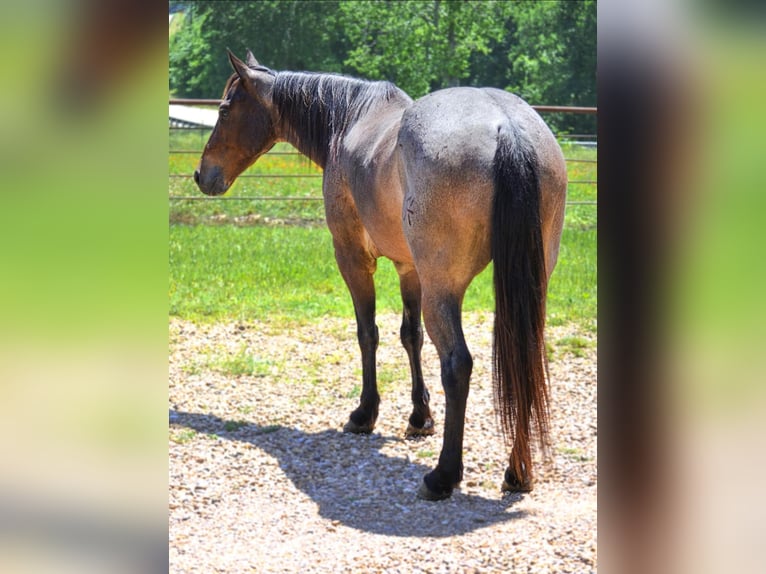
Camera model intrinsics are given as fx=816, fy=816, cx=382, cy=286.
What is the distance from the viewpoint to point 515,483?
153 inches

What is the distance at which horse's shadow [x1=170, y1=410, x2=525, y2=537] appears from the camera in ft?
11.7

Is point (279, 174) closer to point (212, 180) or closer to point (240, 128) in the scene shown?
point (212, 180)

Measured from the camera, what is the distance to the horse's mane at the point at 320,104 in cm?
480

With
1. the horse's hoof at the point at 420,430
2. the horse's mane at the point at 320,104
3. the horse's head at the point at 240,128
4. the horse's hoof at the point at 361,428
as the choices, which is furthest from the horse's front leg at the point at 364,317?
the horse's head at the point at 240,128

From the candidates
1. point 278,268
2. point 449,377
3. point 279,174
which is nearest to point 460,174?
point 449,377

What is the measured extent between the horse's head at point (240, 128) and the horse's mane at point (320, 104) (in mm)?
107

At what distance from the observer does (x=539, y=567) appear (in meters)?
2.97

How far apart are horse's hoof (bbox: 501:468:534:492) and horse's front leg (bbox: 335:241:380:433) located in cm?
112

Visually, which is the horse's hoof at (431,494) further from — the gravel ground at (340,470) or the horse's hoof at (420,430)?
the horse's hoof at (420,430)
